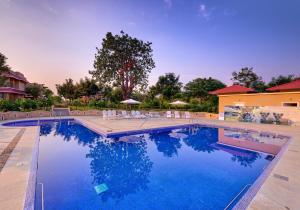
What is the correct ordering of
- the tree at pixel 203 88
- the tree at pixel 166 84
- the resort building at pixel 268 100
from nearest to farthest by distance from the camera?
the resort building at pixel 268 100 → the tree at pixel 203 88 → the tree at pixel 166 84

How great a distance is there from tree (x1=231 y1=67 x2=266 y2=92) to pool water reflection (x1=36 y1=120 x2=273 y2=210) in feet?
93.9

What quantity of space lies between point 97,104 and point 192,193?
1992 cm

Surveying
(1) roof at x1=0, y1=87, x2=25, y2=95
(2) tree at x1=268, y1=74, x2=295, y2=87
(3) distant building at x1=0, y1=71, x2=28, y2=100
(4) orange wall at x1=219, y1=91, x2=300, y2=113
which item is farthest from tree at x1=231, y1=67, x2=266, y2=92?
(1) roof at x1=0, y1=87, x2=25, y2=95

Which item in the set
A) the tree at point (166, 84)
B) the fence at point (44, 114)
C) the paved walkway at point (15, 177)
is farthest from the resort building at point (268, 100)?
the paved walkway at point (15, 177)

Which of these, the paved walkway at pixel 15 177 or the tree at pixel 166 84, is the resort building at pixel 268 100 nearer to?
the tree at pixel 166 84

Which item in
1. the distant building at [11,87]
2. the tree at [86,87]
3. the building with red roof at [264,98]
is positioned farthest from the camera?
the tree at [86,87]

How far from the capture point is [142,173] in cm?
541

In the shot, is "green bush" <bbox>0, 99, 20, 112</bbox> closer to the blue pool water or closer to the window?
the blue pool water

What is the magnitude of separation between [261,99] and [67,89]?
3078cm

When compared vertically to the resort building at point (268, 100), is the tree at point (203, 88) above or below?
above

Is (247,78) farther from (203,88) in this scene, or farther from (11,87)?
(11,87)

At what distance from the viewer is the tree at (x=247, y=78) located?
32.2m

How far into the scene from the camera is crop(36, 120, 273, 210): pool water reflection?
12.4ft

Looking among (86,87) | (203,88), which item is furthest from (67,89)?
(203,88)
